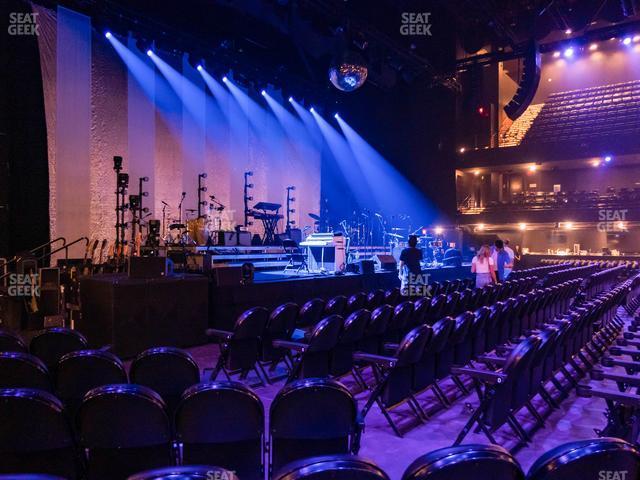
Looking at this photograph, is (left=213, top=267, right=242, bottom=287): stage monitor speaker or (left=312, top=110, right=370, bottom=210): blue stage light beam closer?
(left=213, top=267, right=242, bottom=287): stage monitor speaker

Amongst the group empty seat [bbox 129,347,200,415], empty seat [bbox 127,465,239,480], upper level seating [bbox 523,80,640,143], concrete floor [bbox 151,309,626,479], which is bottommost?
concrete floor [bbox 151,309,626,479]

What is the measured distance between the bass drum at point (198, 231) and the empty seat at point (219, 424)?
9806mm

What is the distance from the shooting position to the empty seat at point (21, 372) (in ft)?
9.10

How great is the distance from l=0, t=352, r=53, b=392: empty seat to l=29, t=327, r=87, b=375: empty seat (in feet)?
3.01

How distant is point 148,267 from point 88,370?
11.9 feet

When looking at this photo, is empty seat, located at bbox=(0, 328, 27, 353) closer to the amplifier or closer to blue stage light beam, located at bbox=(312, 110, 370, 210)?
the amplifier

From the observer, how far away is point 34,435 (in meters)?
2.20

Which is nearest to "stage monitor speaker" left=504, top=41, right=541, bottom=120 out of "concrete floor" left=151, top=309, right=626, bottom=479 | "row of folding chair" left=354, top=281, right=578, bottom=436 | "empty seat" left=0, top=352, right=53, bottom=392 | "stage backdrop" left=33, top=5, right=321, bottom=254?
"row of folding chair" left=354, top=281, right=578, bottom=436

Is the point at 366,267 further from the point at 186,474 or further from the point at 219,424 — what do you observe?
the point at 186,474

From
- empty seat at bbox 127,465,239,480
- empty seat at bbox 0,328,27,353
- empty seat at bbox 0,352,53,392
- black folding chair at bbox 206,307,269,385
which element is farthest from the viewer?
black folding chair at bbox 206,307,269,385

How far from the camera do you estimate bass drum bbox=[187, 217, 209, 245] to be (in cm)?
1198

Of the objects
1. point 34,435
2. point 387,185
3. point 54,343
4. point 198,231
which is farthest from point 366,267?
point 387,185

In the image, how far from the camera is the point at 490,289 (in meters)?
7.12

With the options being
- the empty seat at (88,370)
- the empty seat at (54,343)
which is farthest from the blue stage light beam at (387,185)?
the empty seat at (88,370)
